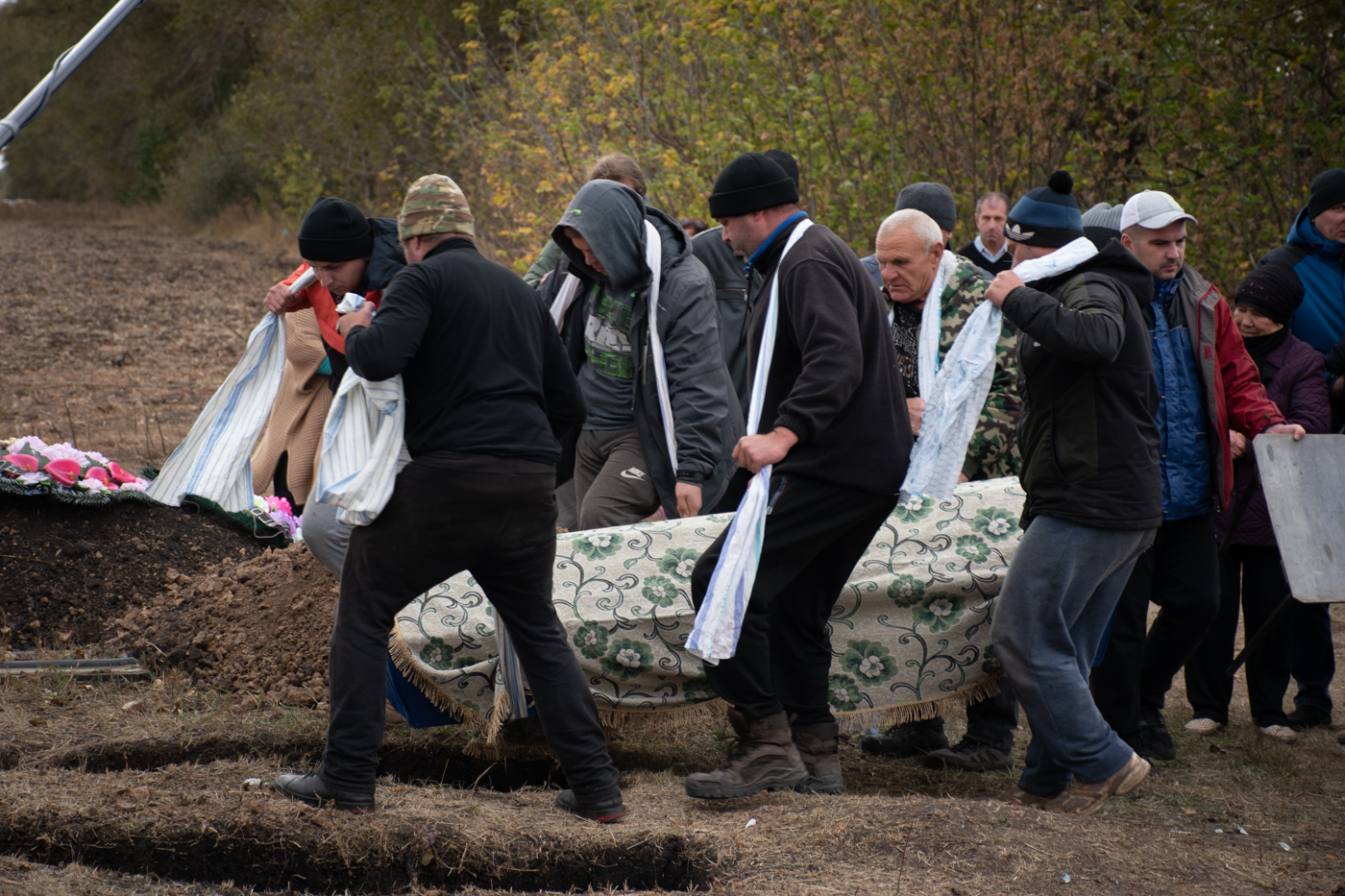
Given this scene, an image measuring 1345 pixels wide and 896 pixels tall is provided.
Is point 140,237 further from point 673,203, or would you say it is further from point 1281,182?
point 1281,182

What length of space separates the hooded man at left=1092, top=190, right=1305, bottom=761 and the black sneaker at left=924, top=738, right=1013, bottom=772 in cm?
39

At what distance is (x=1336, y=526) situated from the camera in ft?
12.7

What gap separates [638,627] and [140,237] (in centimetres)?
3332

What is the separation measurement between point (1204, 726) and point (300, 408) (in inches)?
167

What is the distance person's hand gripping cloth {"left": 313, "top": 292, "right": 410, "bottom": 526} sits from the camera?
3.20m

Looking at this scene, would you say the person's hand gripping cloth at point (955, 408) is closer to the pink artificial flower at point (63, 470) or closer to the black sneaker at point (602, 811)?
the black sneaker at point (602, 811)

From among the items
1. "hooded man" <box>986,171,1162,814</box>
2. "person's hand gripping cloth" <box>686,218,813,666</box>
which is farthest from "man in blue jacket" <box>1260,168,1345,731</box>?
"person's hand gripping cloth" <box>686,218,813,666</box>

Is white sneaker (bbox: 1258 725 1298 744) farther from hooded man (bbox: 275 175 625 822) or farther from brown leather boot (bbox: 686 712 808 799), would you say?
hooded man (bbox: 275 175 625 822)

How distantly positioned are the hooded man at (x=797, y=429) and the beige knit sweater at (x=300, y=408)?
9.02ft

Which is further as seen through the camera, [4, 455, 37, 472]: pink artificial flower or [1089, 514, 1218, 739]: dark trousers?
[4, 455, 37, 472]: pink artificial flower

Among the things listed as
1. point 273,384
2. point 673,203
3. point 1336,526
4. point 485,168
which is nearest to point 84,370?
point 485,168

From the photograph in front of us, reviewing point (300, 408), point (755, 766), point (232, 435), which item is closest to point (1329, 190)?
point (755, 766)

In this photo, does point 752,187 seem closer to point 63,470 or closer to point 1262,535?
point 1262,535

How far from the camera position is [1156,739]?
14.6 feet
